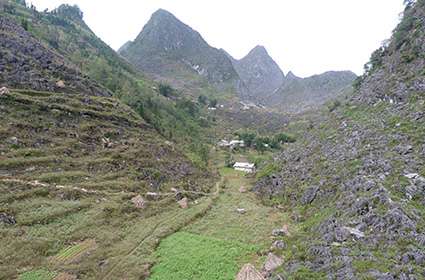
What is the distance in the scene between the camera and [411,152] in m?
35.9

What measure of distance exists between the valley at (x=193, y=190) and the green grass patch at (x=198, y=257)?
17 centimetres

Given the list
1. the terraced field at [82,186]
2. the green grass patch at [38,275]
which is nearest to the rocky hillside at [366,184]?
the terraced field at [82,186]

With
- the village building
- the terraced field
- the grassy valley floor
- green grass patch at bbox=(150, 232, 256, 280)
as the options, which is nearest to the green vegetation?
the village building

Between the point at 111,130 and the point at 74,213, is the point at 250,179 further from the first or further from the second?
the point at 74,213

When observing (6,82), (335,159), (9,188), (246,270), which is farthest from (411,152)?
(6,82)

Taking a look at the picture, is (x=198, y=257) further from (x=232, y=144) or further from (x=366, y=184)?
(x=232, y=144)

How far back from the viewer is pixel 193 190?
5372cm

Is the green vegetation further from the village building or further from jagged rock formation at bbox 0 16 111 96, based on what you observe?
jagged rock formation at bbox 0 16 111 96

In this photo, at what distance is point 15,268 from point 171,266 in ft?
42.9

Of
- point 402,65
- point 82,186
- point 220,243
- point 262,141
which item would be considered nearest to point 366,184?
point 220,243

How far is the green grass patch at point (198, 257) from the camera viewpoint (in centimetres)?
2811

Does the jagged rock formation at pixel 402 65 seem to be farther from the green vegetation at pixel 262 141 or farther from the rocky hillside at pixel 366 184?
the green vegetation at pixel 262 141

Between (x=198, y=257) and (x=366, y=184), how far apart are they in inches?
720

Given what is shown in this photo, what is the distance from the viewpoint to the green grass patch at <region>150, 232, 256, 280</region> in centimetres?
2811
